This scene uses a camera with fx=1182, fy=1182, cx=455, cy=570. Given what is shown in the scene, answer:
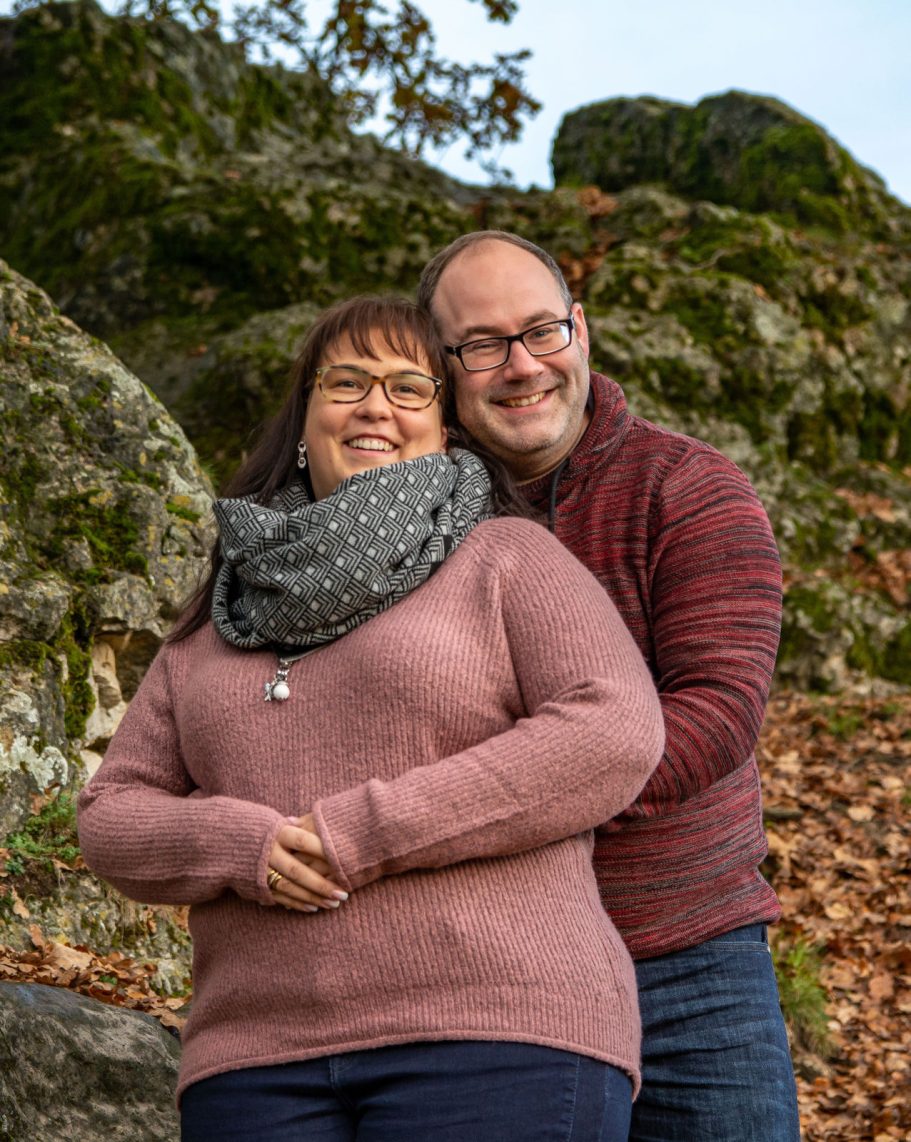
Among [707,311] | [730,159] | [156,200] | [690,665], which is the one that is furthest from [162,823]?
[730,159]

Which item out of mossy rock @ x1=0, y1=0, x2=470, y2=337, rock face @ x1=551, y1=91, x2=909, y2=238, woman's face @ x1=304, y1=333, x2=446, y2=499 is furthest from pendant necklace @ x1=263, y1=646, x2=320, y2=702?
rock face @ x1=551, y1=91, x2=909, y2=238

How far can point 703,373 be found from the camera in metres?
10.3

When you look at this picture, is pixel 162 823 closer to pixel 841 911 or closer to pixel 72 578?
pixel 72 578

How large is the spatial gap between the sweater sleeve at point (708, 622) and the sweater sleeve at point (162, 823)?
80 centimetres

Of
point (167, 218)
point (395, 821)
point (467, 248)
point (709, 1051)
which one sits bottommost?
→ point (709, 1051)

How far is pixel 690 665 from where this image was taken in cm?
246

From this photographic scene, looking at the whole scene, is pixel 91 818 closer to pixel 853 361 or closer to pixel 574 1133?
pixel 574 1133

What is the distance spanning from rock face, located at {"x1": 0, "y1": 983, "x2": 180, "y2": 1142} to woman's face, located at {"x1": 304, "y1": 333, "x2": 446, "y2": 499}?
5.31ft

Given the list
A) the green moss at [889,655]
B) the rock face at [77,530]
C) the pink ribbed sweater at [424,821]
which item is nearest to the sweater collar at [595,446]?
the pink ribbed sweater at [424,821]

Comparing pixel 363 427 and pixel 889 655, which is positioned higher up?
pixel 363 427

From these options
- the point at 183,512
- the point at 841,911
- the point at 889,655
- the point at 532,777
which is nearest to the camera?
the point at 532,777

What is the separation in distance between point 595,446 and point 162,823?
1.35 metres

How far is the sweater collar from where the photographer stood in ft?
9.37

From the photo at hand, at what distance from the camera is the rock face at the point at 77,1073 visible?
2961 millimetres
